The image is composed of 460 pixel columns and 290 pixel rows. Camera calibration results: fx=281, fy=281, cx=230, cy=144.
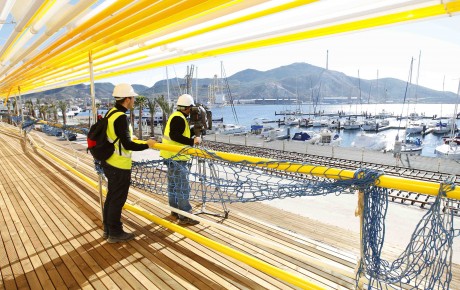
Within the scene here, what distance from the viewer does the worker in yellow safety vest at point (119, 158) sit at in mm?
2637

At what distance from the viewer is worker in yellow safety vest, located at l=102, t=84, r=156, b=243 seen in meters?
2.64

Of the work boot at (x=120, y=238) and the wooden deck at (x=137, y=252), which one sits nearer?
the wooden deck at (x=137, y=252)

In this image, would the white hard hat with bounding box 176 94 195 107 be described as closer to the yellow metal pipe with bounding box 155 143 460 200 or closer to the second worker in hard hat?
the second worker in hard hat

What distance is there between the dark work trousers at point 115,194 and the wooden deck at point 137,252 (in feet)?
0.68

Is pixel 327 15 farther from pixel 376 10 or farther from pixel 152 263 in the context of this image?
pixel 152 263

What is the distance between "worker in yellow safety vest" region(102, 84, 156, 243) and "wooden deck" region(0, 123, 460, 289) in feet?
0.75

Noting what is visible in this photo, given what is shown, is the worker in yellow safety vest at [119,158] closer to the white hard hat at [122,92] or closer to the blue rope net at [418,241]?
the white hard hat at [122,92]

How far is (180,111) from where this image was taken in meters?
3.37

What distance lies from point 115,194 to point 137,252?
2.04 ft

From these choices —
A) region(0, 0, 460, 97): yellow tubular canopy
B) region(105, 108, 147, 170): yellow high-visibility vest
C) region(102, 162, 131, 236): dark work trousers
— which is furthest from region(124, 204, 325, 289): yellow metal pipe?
region(0, 0, 460, 97): yellow tubular canopy

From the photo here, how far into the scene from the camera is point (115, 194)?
2.86 m

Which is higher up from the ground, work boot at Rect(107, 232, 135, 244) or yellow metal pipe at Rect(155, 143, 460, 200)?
yellow metal pipe at Rect(155, 143, 460, 200)

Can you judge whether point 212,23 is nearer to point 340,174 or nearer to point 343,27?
point 343,27

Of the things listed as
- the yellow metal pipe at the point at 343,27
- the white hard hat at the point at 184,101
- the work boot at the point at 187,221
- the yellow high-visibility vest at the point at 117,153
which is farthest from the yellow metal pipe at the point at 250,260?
the yellow metal pipe at the point at 343,27
